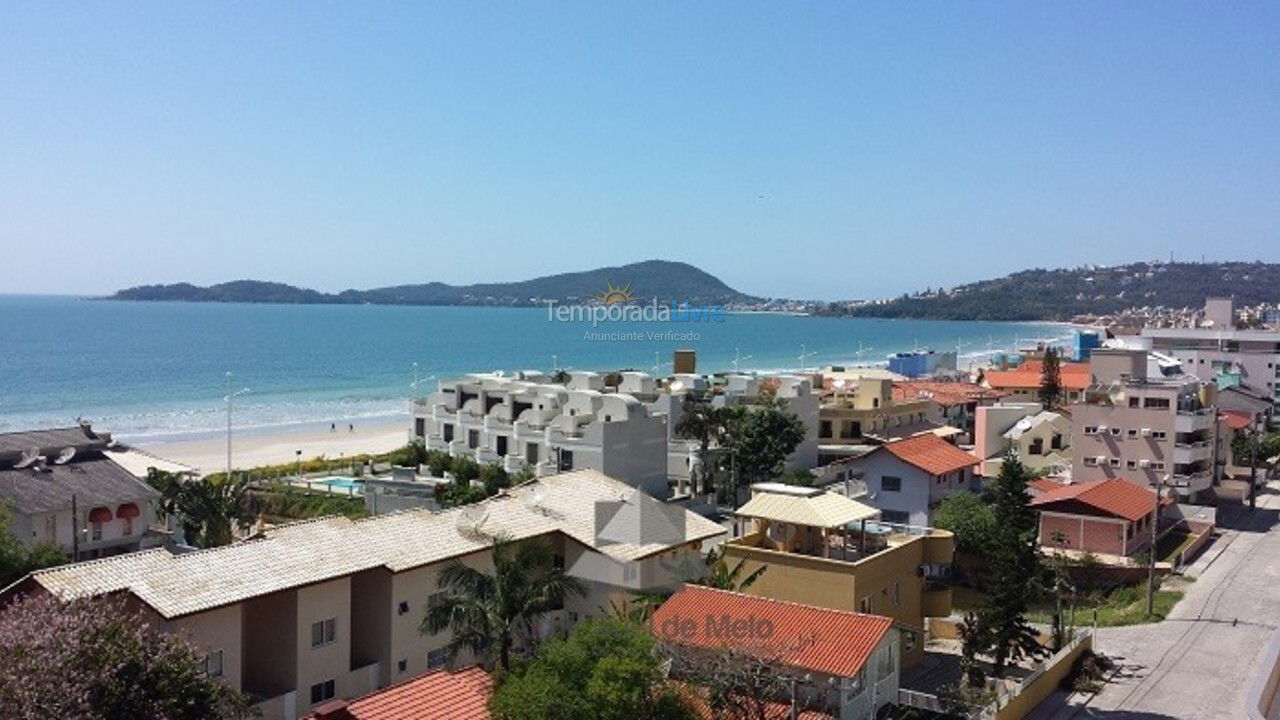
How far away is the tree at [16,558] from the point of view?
80.2 feet

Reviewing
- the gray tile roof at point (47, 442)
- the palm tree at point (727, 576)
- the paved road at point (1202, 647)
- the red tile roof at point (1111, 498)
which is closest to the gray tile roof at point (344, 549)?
the palm tree at point (727, 576)

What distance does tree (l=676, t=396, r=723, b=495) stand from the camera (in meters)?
49.2

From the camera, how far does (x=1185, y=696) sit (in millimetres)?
24531

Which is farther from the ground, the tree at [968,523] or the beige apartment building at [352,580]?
the beige apartment building at [352,580]

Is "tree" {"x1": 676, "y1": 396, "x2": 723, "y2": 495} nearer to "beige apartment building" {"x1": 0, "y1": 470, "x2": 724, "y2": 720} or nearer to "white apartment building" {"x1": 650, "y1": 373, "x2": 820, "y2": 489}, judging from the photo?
"white apartment building" {"x1": 650, "y1": 373, "x2": 820, "y2": 489}

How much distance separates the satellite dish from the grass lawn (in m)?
29.9

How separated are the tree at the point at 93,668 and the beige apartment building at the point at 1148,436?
135 feet

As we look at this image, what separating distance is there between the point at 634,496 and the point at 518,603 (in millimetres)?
7325

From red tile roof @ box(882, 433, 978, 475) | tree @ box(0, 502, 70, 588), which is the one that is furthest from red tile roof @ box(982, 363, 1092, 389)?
tree @ box(0, 502, 70, 588)

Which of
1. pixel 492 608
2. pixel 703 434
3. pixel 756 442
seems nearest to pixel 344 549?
pixel 492 608

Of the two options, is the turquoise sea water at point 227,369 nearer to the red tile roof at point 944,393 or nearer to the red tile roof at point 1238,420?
the red tile roof at point 944,393

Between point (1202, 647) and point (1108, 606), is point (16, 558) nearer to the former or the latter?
point (1202, 647)

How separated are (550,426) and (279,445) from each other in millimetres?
36423

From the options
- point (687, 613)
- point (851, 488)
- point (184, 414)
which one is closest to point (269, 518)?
point (851, 488)
